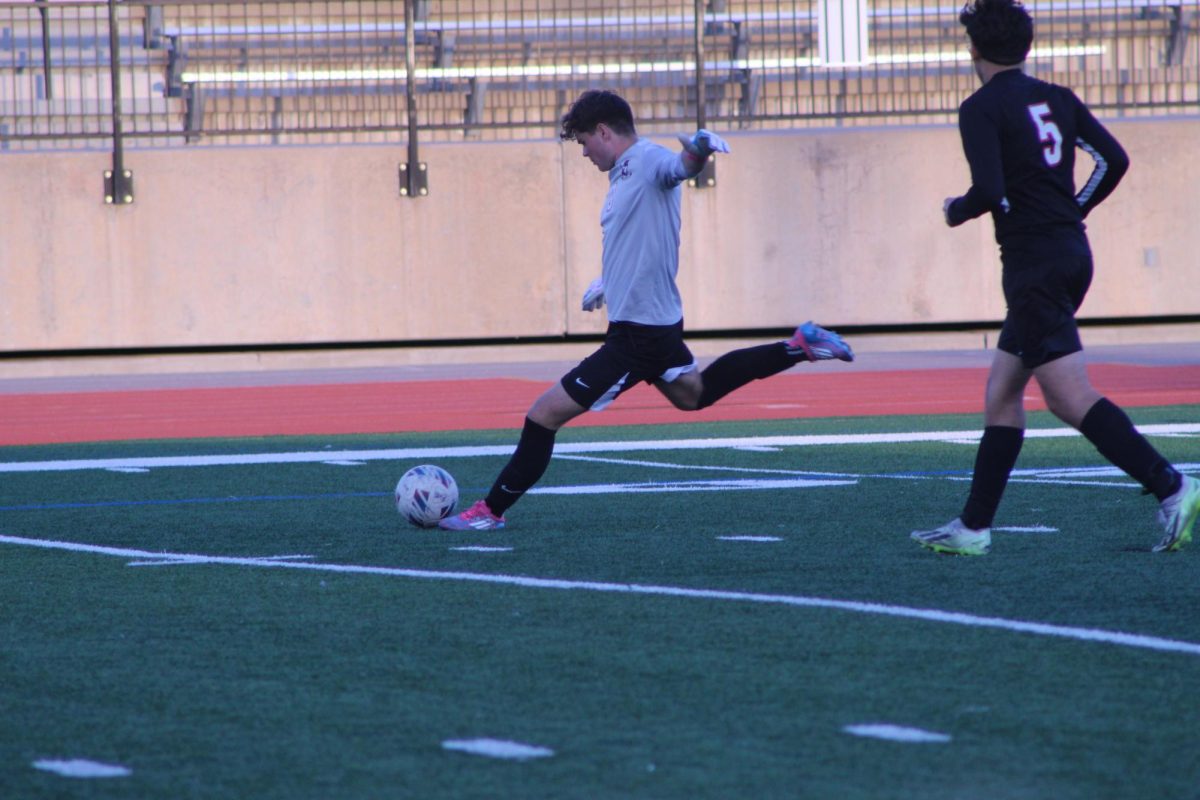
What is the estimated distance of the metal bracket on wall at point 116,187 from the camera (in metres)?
18.8

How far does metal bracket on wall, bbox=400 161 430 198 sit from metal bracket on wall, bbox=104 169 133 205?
8.94 ft

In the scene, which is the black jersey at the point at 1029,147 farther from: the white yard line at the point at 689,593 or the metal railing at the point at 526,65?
the metal railing at the point at 526,65

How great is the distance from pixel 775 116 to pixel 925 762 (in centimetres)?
1659

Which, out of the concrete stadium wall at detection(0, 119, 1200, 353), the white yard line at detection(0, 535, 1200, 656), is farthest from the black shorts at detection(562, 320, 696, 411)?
the concrete stadium wall at detection(0, 119, 1200, 353)

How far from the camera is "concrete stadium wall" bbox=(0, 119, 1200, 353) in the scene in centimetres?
1888

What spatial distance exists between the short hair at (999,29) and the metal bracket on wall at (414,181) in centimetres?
1331

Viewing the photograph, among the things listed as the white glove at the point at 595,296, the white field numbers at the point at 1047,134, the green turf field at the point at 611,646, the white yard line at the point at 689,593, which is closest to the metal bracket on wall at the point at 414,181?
the green turf field at the point at 611,646

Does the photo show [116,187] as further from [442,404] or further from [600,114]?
[600,114]

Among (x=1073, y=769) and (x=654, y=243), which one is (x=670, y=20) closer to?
(x=654, y=243)

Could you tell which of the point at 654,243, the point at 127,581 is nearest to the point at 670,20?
the point at 654,243

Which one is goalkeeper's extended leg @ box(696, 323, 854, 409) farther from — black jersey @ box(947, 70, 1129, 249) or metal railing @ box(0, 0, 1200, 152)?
metal railing @ box(0, 0, 1200, 152)

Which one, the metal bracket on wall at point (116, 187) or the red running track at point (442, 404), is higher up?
the metal bracket on wall at point (116, 187)

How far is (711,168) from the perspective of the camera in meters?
19.3

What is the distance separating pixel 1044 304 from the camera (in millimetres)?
6074
